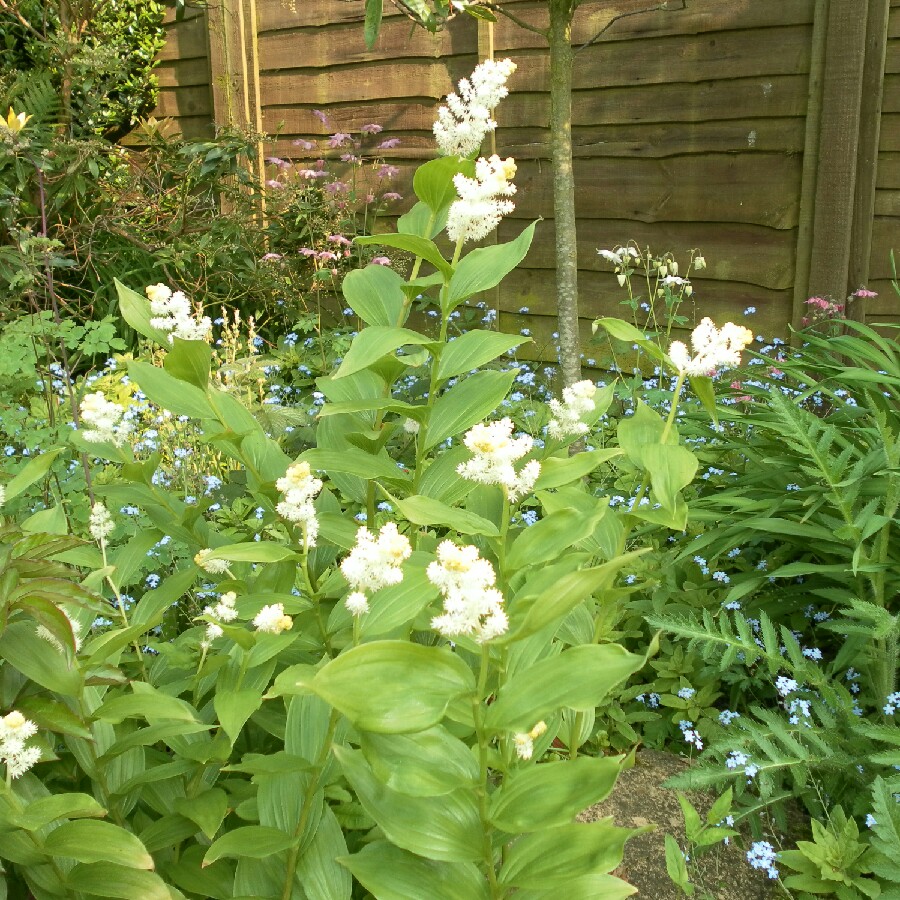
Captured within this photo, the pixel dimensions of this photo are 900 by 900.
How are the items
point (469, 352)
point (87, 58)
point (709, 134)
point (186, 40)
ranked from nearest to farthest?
1. point (469, 352)
2. point (709, 134)
3. point (87, 58)
4. point (186, 40)

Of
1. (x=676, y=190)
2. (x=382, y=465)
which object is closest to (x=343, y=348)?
(x=676, y=190)

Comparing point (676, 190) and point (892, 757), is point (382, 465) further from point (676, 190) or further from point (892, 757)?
point (676, 190)

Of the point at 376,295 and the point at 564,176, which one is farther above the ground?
the point at 564,176

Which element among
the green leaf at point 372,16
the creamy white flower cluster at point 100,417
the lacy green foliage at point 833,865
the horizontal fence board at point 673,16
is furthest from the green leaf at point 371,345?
the horizontal fence board at point 673,16

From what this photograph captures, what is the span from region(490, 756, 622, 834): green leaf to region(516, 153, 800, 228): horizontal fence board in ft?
9.84

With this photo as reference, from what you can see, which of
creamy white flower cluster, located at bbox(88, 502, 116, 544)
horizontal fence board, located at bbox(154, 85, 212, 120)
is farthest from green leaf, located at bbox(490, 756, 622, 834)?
horizontal fence board, located at bbox(154, 85, 212, 120)

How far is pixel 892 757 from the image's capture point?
1.34 metres

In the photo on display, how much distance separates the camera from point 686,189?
362cm

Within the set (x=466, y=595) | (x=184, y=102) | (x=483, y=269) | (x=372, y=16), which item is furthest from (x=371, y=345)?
(x=184, y=102)

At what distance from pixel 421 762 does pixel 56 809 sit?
1.27ft

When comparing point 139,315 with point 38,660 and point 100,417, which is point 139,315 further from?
point 38,660

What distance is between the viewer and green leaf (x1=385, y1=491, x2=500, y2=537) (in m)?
0.99

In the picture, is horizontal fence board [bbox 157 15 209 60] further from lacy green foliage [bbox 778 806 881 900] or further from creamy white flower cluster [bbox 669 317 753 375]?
lacy green foliage [bbox 778 806 881 900]

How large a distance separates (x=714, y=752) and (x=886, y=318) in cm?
239
